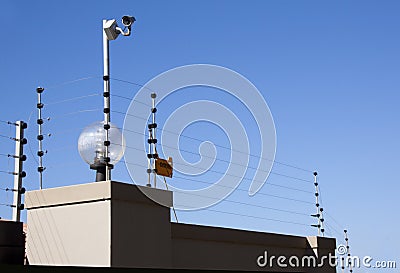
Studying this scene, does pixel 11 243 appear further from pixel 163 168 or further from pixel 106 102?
pixel 163 168

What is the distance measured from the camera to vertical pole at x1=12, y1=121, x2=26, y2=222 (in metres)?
5.73

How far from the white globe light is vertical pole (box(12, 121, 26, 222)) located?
19.0 inches

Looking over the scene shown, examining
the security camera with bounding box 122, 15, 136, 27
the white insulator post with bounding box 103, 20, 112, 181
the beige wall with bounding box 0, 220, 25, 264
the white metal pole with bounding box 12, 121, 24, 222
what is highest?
the security camera with bounding box 122, 15, 136, 27

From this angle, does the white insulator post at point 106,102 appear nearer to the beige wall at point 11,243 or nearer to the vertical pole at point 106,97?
the vertical pole at point 106,97

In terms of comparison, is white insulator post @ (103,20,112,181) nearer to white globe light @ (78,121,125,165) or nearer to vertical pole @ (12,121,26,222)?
white globe light @ (78,121,125,165)

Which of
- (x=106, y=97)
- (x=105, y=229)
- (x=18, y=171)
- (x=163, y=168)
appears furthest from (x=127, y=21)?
(x=105, y=229)

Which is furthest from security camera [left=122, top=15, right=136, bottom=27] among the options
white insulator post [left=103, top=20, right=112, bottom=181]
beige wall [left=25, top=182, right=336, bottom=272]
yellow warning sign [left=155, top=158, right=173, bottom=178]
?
beige wall [left=25, top=182, right=336, bottom=272]

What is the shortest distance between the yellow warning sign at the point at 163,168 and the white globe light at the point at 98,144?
0.47 metres

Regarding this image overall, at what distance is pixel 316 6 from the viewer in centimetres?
987

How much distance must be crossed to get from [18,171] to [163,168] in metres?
1.31

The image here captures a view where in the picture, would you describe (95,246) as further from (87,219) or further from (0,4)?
(0,4)

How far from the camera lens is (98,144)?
5.89 metres

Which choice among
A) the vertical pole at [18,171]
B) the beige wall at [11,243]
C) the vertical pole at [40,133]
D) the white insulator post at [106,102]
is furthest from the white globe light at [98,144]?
the beige wall at [11,243]

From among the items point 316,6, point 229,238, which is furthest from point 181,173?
point 316,6
